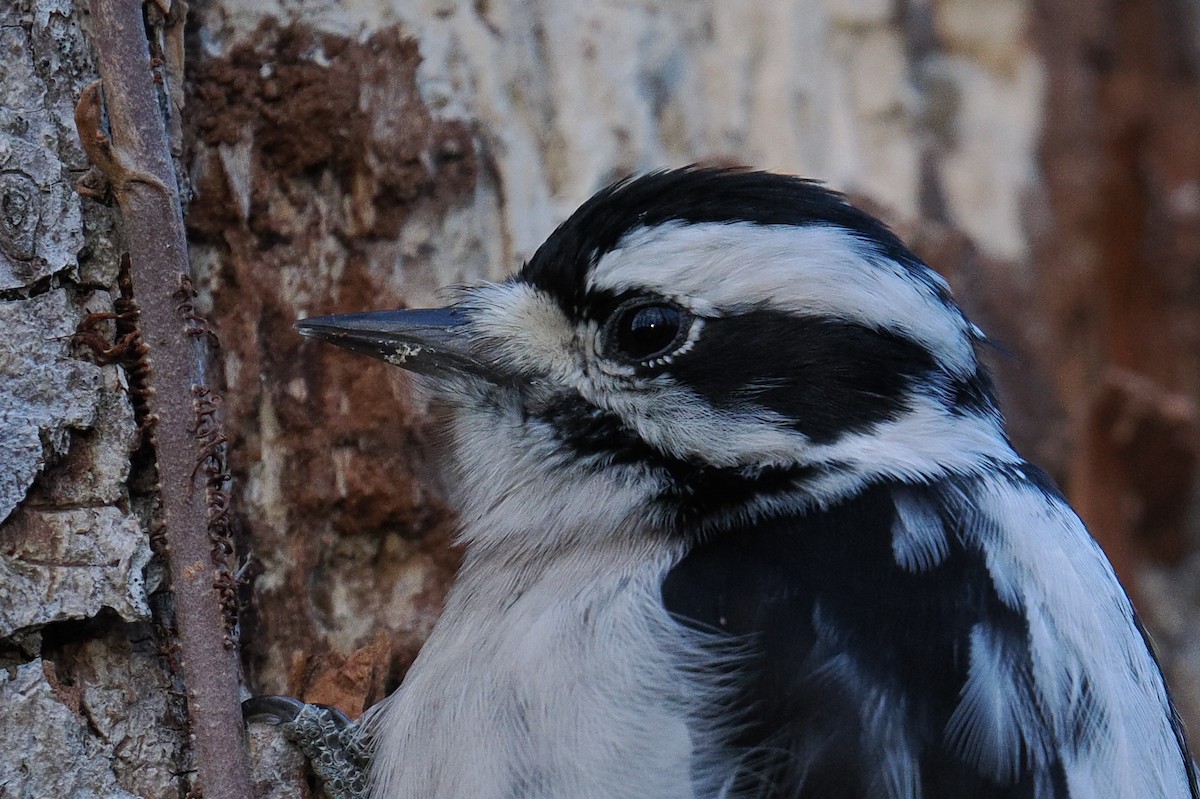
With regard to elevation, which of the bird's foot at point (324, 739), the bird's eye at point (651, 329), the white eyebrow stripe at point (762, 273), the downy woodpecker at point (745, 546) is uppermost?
the white eyebrow stripe at point (762, 273)

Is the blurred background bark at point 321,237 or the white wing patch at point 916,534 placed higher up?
the blurred background bark at point 321,237

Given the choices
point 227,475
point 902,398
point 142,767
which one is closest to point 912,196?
point 902,398

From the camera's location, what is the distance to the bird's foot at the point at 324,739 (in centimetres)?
230

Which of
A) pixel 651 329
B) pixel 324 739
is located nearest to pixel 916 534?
pixel 651 329

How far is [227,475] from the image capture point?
232 cm

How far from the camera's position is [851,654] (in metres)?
2.01

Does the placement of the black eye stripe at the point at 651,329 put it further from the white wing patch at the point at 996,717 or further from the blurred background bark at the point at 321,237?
the white wing patch at the point at 996,717

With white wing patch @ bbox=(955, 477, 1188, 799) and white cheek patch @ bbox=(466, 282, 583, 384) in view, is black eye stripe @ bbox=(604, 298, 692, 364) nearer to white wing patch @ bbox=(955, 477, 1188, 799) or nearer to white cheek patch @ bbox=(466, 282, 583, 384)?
white cheek patch @ bbox=(466, 282, 583, 384)

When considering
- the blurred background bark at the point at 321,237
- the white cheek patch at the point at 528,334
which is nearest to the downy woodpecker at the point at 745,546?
the white cheek patch at the point at 528,334

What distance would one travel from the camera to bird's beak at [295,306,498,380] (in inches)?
93.0

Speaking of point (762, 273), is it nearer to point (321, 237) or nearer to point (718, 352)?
point (718, 352)

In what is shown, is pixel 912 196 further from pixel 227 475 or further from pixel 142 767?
pixel 142 767

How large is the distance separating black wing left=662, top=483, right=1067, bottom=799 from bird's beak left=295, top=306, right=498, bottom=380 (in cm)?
61

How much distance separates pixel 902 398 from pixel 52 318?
146 centimetres
